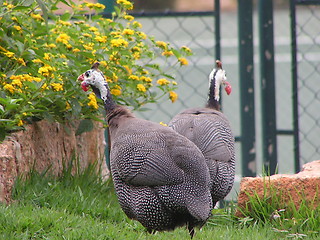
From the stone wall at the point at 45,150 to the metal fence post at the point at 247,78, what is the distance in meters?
1.02

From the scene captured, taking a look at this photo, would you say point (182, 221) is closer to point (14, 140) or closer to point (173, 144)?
point (173, 144)

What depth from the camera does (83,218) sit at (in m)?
4.32

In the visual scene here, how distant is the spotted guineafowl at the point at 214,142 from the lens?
4609mm

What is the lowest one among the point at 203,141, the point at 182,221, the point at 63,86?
the point at 182,221

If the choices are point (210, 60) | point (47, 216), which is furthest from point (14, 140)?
point (210, 60)

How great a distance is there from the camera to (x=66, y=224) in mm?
4016

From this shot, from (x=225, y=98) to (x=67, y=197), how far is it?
7.16 meters

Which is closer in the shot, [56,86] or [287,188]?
[56,86]

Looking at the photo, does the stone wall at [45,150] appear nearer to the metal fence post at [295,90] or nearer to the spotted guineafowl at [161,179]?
the spotted guineafowl at [161,179]

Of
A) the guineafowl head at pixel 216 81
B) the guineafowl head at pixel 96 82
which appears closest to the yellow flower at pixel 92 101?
the guineafowl head at pixel 96 82

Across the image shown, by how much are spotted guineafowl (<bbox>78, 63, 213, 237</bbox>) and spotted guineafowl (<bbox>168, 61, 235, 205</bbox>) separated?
1.41 feet

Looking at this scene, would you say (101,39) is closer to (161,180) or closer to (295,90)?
(161,180)

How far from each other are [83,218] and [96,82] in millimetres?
819

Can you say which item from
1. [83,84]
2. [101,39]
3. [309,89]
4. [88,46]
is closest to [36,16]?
[88,46]
